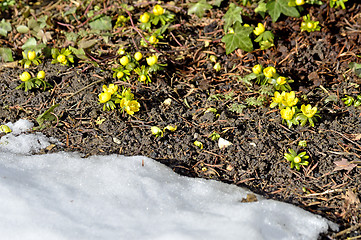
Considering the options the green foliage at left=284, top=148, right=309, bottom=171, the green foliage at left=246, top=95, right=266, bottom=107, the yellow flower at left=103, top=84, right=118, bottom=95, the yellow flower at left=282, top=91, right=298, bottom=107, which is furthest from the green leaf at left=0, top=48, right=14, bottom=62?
the green foliage at left=284, top=148, right=309, bottom=171

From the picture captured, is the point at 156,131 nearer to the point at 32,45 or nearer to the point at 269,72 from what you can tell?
the point at 269,72

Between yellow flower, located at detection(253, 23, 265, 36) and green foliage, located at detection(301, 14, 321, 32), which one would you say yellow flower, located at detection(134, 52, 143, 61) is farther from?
green foliage, located at detection(301, 14, 321, 32)

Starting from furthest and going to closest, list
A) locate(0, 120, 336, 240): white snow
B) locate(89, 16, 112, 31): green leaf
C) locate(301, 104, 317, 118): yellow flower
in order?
locate(89, 16, 112, 31): green leaf < locate(301, 104, 317, 118): yellow flower < locate(0, 120, 336, 240): white snow

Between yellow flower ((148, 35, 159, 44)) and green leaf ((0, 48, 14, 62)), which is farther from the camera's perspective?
green leaf ((0, 48, 14, 62))

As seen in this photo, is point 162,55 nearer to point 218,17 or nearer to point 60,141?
point 218,17

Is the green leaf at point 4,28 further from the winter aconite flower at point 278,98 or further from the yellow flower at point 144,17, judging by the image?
the winter aconite flower at point 278,98
